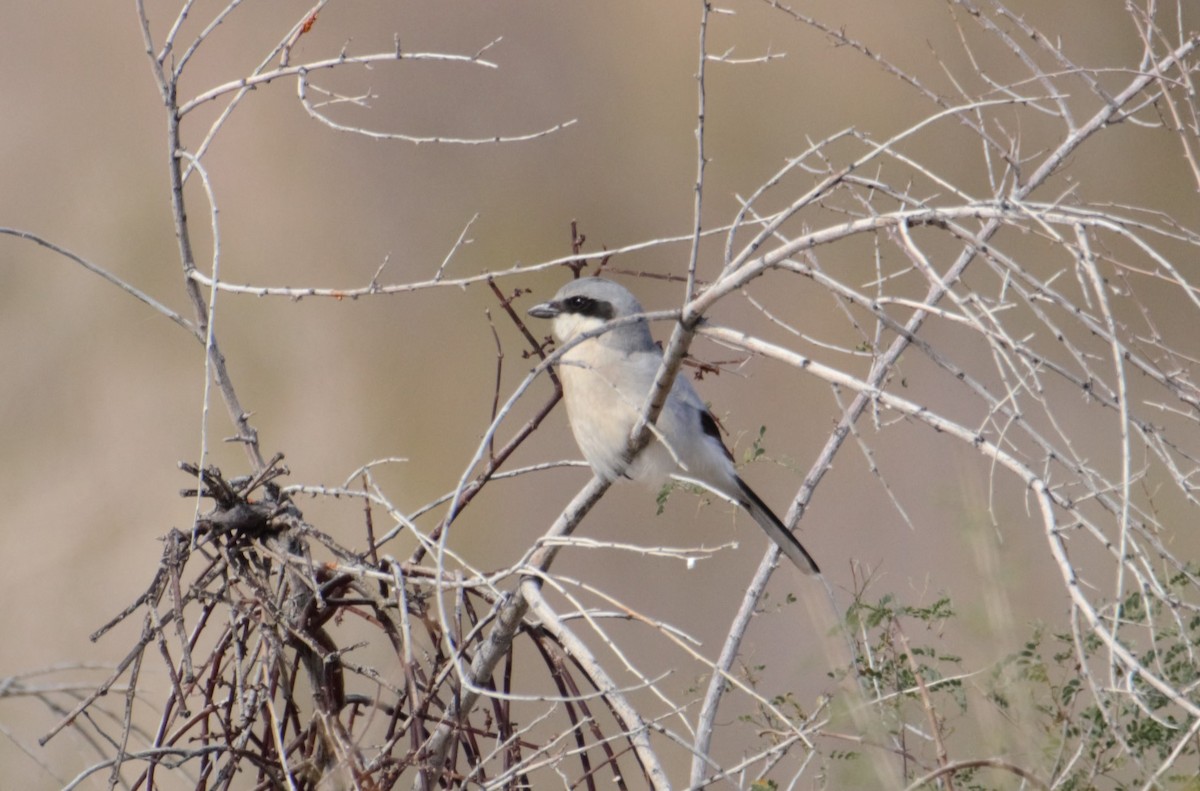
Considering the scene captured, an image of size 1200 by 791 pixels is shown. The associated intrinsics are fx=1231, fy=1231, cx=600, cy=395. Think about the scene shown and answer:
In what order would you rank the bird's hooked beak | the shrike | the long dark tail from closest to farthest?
the long dark tail, the shrike, the bird's hooked beak

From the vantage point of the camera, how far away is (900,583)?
5.93 meters

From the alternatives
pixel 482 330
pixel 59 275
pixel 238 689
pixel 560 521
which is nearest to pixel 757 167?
pixel 482 330

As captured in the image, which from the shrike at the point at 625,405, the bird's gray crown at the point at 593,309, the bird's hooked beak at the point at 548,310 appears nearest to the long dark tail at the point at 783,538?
the shrike at the point at 625,405

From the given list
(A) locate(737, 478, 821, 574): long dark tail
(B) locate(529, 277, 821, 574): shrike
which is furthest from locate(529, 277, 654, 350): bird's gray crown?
(A) locate(737, 478, 821, 574): long dark tail

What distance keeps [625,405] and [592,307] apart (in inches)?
11.2

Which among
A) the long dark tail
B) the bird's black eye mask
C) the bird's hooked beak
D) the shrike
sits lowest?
the long dark tail

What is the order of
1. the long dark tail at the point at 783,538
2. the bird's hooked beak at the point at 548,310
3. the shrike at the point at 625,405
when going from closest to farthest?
the long dark tail at the point at 783,538 < the shrike at the point at 625,405 < the bird's hooked beak at the point at 548,310

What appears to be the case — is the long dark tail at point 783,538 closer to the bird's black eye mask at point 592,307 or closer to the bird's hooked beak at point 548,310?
the bird's black eye mask at point 592,307

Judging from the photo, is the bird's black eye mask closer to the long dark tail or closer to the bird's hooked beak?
the bird's hooked beak

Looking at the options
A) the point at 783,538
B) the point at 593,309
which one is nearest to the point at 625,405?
the point at 593,309

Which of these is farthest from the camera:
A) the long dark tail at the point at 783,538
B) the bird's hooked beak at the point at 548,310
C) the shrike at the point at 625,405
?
the bird's hooked beak at the point at 548,310

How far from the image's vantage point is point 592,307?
3342mm

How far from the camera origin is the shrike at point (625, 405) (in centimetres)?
325

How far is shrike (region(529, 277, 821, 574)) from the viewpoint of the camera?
3.25 metres
